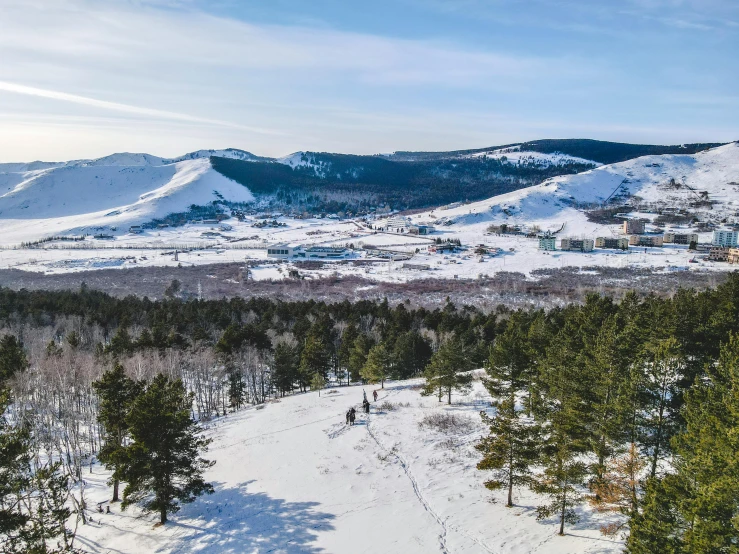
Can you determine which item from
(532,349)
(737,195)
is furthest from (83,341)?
(737,195)

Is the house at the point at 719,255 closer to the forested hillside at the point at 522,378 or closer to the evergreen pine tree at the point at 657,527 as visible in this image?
the forested hillside at the point at 522,378

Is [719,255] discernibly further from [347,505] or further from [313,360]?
[347,505]

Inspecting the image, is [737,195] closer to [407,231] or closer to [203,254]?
[407,231]

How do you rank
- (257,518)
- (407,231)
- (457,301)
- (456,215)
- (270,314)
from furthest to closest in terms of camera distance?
1. (456,215)
2. (407,231)
3. (457,301)
4. (270,314)
5. (257,518)

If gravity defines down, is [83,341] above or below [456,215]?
below

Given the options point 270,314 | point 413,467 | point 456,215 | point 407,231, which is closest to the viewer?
point 413,467

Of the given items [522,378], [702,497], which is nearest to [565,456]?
[702,497]

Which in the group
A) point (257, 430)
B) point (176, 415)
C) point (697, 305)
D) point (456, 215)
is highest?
point (456, 215)
